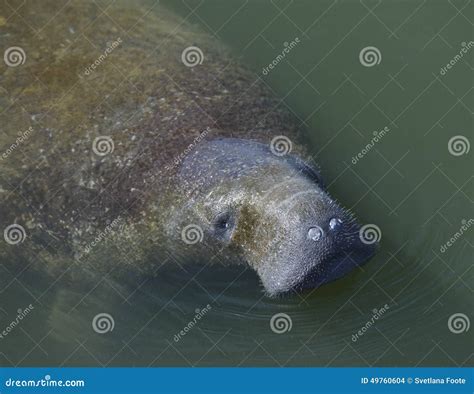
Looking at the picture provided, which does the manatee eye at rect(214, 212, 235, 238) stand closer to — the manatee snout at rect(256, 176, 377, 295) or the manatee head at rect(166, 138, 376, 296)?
the manatee head at rect(166, 138, 376, 296)

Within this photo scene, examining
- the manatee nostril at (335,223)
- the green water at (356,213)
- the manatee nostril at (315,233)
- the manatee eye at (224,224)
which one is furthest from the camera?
the green water at (356,213)

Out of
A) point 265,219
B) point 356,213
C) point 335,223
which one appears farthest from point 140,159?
point 356,213

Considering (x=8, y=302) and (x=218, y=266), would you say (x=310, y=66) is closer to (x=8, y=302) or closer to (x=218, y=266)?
(x=218, y=266)

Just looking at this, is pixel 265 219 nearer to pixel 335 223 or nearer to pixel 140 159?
pixel 335 223

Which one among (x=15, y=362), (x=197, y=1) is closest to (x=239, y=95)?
(x=197, y=1)

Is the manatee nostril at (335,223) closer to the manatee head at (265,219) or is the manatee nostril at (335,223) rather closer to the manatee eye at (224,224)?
the manatee head at (265,219)

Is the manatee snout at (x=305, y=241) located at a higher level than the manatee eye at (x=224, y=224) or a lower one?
higher

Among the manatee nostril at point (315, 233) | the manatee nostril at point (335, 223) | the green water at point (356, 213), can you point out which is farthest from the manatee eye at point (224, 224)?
the manatee nostril at point (335, 223)

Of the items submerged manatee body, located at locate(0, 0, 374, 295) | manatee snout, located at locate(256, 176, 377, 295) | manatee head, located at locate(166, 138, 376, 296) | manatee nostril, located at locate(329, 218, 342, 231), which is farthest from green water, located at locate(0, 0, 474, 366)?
manatee nostril, located at locate(329, 218, 342, 231)
